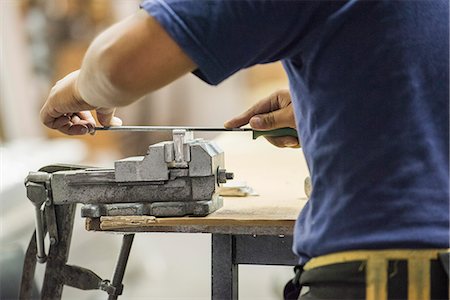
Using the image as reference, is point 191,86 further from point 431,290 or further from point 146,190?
point 431,290

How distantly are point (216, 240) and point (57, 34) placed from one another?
319 cm

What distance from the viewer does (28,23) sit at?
169 inches

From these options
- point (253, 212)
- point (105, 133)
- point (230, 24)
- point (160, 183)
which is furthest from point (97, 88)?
point (105, 133)

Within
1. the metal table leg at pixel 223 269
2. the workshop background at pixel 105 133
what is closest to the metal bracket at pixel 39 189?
the metal table leg at pixel 223 269

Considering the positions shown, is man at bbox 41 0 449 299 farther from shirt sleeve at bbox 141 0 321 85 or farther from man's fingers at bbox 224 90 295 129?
man's fingers at bbox 224 90 295 129

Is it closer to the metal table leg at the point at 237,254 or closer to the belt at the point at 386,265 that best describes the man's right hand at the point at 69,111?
the metal table leg at the point at 237,254

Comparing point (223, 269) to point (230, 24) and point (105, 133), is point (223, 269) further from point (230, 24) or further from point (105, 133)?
point (105, 133)

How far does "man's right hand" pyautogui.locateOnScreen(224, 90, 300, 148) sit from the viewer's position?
55.1 inches

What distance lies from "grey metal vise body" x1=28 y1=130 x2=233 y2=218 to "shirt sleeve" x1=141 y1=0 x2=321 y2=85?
385mm

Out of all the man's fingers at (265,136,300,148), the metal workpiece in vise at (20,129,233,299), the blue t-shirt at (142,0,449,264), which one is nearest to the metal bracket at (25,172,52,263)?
the metal workpiece in vise at (20,129,233,299)

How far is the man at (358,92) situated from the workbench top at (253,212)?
311 millimetres

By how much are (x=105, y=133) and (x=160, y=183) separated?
306cm

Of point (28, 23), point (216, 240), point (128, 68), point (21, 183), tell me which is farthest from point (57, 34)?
point (128, 68)

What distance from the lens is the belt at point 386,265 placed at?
95cm
